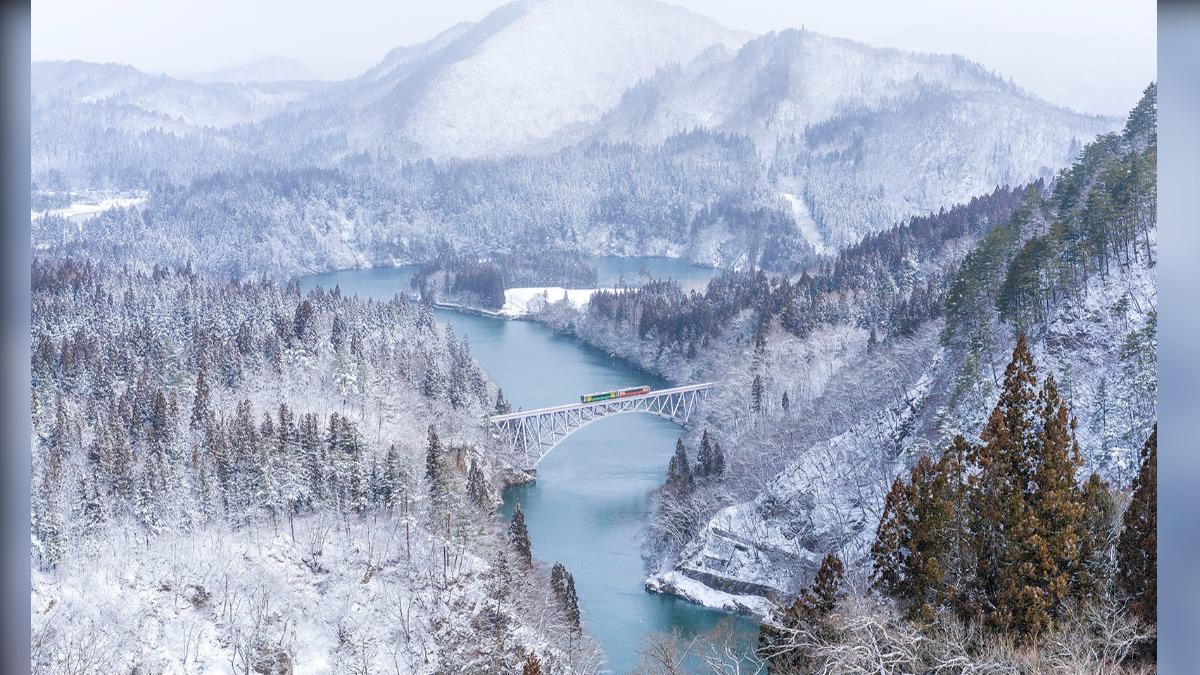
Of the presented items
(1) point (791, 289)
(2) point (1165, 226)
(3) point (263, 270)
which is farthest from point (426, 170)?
(2) point (1165, 226)

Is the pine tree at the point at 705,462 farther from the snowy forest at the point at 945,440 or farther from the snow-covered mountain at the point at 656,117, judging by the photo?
the snow-covered mountain at the point at 656,117

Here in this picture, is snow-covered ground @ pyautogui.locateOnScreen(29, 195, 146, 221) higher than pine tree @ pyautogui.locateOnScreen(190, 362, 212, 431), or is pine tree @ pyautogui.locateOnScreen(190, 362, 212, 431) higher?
snow-covered ground @ pyautogui.locateOnScreen(29, 195, 146, 221)

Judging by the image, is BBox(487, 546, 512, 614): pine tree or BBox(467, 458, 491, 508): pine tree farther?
BBox(467, 458, 491, 508): pine tree

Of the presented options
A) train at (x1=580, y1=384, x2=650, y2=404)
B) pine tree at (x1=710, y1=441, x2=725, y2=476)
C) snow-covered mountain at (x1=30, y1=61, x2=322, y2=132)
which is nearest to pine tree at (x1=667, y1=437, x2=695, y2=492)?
pine tree at (x1=710, y1=441, x2=725, y2=476)

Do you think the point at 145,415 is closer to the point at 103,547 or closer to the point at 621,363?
the point at 103,547

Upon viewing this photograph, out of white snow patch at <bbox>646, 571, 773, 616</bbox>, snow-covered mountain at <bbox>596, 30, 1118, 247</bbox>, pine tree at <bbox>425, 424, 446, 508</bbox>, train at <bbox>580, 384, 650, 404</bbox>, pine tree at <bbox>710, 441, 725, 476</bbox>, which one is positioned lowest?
white snow patch at <bbox>646, 571, 773, 616</bbox>

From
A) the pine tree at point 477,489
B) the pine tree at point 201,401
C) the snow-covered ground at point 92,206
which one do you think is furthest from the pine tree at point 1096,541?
the snow-covered ground at point 92,206

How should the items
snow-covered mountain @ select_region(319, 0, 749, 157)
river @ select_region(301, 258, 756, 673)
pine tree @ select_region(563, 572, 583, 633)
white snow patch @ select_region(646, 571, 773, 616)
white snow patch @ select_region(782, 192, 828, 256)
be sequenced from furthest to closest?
white snow patch @ select_region(782, 192, 828, 256), snow-covered mountain @ select_region(319, 0, 749, 157), river @ select_region(301, 258, 756, 673), white snow patch @ select_region(646, 571, 773, 616), pine tree @ select_region(563, 572, 583, 633)

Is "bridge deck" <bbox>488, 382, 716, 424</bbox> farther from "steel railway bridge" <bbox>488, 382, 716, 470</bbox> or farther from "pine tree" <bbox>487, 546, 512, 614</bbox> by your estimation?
"pine tree" <bbox>487, 546, 512, 614</bbox>
